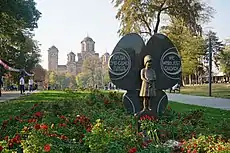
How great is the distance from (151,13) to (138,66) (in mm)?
28404

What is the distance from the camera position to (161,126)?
881 cm

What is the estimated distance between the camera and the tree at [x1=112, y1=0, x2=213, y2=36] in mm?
36812

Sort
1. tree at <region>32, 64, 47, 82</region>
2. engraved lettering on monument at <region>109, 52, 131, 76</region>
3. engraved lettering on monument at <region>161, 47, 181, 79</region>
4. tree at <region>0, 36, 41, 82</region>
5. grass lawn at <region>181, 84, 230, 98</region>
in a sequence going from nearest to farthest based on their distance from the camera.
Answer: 1. engraved lettering on monument at <region>109, 52, 131, 76</region>
2. engraved lettering on monument at <region>161, 47, 181, 79</region>
3. grass lawn at <region>181, 84, 230, 98</region>
4. tree at <region>0, 36, 41, 82</region>
5. tree at <region>32, 64, 47, 82</region>

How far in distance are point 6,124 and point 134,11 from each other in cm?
3038

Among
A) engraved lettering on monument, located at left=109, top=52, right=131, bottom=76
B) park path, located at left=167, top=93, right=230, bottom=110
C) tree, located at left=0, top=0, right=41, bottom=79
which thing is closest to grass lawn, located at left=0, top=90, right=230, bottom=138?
park path, located at left=167, top=93, right=230, bottom=110

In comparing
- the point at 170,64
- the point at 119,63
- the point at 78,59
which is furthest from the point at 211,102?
the point at 78,59

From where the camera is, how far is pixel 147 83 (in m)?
10.1

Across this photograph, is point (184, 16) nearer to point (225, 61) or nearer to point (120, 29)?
point (120, 29)

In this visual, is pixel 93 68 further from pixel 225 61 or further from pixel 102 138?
pixel 102 138

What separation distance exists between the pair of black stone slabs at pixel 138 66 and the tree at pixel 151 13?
85.0ft

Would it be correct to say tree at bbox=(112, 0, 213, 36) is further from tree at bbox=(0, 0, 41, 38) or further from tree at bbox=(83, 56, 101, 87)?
tree at bbox=(83, 56, 101, 87)

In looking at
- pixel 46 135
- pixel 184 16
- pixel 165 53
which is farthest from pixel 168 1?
pixel 46 135

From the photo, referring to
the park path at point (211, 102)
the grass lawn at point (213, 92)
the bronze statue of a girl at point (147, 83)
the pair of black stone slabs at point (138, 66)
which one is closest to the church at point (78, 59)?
the grass lawn at point (213, 92)

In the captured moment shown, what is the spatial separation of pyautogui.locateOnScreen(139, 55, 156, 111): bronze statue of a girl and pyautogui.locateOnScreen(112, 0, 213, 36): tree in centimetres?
2719
